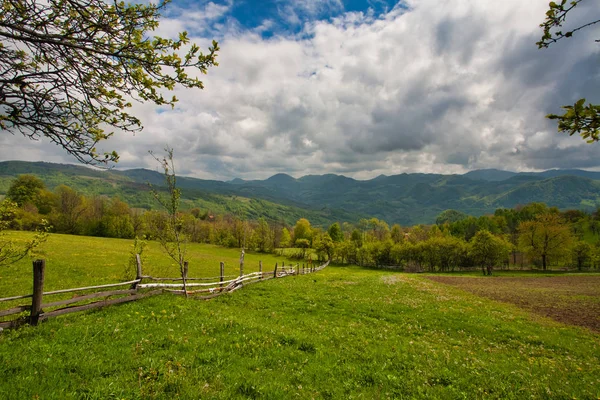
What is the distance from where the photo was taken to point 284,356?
9.89 meters

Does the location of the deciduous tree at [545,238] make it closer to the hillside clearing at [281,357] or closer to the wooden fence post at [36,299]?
the hillside clearing at [281,357]

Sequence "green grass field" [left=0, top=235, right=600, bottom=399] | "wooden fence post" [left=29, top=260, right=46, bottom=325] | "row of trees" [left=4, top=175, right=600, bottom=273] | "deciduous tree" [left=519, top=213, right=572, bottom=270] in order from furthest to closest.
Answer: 1. "row of trees" [left=4, top=175, right=600, bottom=273]
2. "deciduous tree" [left=519, top=213, right=572, bottom=270]
3. "wooden fence post" [left=29, top=260, right=46, bottom=325]
4. "green grass field" [left=0, top=235, right=600, bottom=399]

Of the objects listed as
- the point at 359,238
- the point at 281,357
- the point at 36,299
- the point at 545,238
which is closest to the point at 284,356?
the point at 281,357

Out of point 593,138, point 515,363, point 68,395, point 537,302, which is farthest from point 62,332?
point 537,302

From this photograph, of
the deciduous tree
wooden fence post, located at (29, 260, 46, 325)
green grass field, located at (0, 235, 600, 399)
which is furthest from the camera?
the deciduous tree

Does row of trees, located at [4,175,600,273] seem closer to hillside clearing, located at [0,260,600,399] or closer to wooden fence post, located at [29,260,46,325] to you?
hillside clearing, located at [0,260,600,399]

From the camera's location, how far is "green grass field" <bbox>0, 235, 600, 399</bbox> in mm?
7215

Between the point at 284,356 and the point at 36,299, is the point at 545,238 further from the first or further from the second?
the point at 36,299

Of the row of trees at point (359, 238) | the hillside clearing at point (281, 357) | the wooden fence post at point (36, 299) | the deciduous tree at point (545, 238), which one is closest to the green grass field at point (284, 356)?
the hillside clearing at point (281, 357)

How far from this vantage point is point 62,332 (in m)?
9.84

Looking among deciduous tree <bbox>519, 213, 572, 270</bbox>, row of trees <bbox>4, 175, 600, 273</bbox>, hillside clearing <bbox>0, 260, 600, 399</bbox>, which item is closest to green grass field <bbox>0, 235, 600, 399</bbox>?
hillside clearing <bbox>0, 260, 600, 399</bbox>

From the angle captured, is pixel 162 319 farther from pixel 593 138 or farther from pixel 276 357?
pixel 593 138

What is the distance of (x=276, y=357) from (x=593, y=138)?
10.5 m

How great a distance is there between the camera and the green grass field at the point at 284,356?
284 inches
